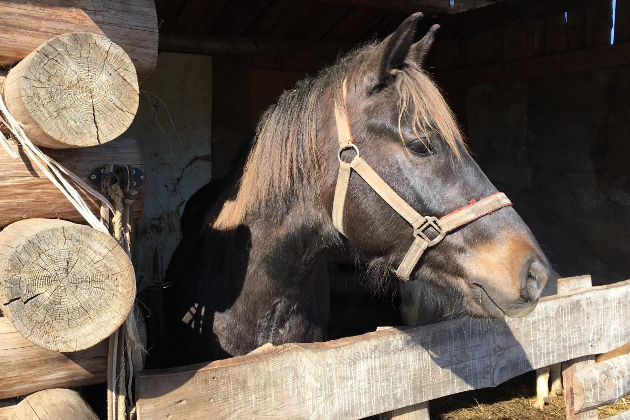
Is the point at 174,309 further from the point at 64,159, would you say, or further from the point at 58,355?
the point at 64,159


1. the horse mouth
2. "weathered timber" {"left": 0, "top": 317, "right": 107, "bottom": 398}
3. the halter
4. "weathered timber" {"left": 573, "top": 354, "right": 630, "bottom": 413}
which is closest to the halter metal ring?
the halter

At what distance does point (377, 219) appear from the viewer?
2027 millimetres

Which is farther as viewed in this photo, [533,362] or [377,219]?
[533,362]

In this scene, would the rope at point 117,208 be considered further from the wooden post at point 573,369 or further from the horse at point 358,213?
the wooden post at point 573,369

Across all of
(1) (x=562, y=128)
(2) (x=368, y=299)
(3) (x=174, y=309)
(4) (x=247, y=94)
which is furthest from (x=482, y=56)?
(3) (x=174, y=309)

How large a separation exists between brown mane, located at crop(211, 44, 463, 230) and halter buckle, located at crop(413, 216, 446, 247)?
28cm

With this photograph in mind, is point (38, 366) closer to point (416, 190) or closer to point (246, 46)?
point (416, 190)

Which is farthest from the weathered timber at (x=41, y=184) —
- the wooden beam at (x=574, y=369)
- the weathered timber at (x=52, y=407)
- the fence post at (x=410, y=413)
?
the wooden beam at (x=574, y=369)

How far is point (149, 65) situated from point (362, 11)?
480 cm

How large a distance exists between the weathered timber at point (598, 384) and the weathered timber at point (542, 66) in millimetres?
3220

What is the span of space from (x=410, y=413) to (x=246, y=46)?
4602 mm

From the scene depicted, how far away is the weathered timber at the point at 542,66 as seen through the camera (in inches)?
202

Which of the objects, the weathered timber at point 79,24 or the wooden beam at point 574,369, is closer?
the weathered timber at point 79,24

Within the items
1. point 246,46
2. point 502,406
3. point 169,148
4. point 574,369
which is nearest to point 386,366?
point 574,369
